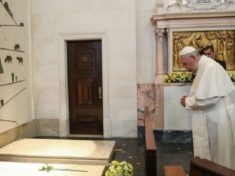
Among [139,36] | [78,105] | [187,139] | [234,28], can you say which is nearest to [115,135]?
[78,105]

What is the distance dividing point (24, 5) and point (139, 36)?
258 cm

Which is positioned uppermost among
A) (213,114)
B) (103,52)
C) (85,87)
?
(103,52)

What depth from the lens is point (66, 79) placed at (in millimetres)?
6402

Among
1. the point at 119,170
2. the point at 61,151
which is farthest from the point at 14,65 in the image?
the point at 119,170

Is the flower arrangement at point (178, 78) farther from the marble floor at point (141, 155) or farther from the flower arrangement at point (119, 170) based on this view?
the flower arrangement at point (119, 170)

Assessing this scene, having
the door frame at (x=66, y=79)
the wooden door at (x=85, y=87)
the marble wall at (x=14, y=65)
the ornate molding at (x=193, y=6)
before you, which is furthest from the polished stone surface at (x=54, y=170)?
the ornate molding at (x=193, y=6)

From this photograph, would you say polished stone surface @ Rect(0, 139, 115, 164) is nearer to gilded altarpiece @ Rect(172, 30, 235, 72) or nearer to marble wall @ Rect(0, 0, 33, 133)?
marble wall @ Rect(0, 0, 33, 133)

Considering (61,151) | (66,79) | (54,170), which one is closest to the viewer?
(54,170)

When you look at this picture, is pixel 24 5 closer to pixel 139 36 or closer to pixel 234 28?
pixel 139 36

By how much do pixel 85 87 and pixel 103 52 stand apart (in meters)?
0.91

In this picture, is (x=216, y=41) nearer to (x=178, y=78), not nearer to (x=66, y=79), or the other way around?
(x=178, y=78)

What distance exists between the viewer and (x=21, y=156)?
12.5 ft

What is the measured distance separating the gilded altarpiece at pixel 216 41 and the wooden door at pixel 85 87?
5.99 feet

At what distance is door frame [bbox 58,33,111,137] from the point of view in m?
6.19
